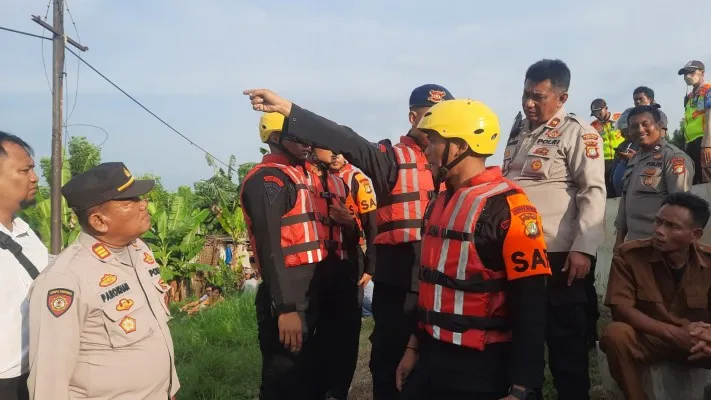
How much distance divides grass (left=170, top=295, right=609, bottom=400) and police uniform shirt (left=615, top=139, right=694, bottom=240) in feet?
4.65

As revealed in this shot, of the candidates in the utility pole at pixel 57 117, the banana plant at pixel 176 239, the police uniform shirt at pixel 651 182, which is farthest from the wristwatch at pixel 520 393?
the banana plant at pixel 176 239

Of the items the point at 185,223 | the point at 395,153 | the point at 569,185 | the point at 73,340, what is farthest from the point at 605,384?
the point at 185,223

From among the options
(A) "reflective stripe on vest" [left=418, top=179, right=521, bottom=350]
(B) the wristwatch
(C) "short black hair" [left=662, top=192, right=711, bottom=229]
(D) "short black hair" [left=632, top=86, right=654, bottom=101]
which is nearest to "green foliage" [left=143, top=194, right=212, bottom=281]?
(D) "short black hair" [left=632, top=86, right=654, bottom=101]

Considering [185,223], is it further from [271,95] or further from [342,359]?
[271,95]

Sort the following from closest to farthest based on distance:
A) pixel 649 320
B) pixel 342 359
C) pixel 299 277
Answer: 1. pixel 299 277
2. pixel 649 320
3. pixel 342 359

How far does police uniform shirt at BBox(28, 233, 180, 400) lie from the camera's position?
2.39m

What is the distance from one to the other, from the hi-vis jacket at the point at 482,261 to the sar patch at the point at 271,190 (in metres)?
1.29

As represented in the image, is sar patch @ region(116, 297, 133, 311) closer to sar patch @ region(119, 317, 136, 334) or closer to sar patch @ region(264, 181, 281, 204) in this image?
sar patch @ region(119, 317, 136, 334)

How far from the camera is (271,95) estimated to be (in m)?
2.97

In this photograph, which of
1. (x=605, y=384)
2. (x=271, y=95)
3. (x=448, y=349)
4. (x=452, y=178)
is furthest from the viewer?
(x=605, y=384)

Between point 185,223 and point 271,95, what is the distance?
1193 cm

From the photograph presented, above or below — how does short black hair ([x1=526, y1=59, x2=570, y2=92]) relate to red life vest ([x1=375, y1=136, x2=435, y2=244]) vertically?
above

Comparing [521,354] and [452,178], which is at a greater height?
[452,178]

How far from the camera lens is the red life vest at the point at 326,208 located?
3.93 meters
